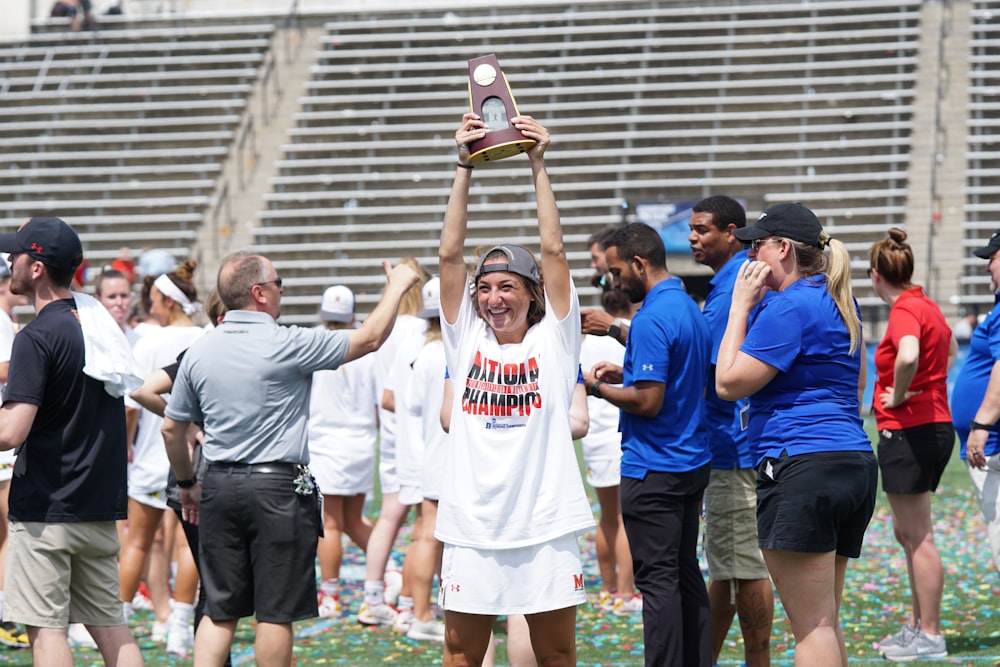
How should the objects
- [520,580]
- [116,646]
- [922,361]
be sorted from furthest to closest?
[922,361], [116,646], [520,580]

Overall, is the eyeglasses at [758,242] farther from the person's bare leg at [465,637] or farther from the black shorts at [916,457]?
the black shorts at [916,457]

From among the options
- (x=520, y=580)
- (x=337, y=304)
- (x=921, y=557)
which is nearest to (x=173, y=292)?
(x=337, y=304)

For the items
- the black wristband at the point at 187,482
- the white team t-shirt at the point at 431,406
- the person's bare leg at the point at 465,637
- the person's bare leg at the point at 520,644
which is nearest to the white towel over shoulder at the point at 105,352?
the black wristband at the point at 187,482

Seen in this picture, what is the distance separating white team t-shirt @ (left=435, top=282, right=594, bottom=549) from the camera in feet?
13.3

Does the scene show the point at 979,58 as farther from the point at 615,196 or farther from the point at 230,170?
the point at 230,170

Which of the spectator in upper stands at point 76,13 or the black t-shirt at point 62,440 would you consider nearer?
the black t-shirt at point 62,440

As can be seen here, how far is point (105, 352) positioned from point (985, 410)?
3.67 metres

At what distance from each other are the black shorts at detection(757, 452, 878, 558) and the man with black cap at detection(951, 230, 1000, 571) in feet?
4.66

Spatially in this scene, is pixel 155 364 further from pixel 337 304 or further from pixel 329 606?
pixel 329 606

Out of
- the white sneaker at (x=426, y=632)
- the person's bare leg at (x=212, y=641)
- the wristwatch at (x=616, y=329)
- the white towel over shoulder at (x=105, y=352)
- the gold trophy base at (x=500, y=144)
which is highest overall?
the gold trophy base at (x=500, y=144)

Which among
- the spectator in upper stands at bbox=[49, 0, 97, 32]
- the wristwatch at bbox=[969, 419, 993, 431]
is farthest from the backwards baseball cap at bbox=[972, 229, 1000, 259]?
the spectator in upper stands at bbox=[49, 0, 97, 32]

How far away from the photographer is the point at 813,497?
4.18 metres

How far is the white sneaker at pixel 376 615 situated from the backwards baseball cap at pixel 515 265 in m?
3.47

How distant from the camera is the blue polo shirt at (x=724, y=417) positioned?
5.32 meters
